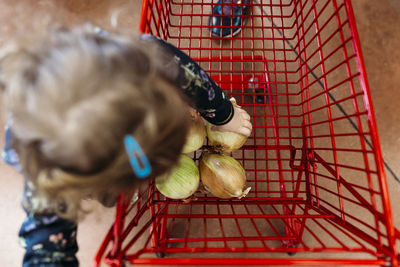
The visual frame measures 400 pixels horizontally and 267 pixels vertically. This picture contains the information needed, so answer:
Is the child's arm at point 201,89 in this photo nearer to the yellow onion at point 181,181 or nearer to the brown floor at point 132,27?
the yellow onion at point 181,181

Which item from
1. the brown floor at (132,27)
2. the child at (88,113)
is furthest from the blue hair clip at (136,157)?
the brown floor at (132,27)

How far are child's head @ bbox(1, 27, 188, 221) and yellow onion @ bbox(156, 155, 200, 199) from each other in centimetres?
26

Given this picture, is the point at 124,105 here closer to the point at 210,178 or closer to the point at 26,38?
the point at 26,38

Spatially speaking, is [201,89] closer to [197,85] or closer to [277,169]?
[197,85]

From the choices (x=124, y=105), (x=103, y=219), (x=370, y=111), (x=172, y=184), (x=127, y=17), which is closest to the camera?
(x=124, y=105)

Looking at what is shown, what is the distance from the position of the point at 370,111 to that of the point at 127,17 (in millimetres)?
1063

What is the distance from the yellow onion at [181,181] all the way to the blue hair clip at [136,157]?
11.1 inches

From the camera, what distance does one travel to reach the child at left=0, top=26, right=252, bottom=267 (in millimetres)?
308

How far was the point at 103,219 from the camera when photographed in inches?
39.9

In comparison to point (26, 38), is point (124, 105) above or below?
below

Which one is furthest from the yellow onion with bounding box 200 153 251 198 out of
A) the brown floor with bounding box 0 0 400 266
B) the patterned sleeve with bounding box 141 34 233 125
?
the brown floor with bounding box 0 0 400 266

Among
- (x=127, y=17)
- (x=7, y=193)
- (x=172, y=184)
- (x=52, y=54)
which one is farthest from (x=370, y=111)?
(x=7, y=193)

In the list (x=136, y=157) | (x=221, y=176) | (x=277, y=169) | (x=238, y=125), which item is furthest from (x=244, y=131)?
(x=136, y=157)

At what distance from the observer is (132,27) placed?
3.96ft
